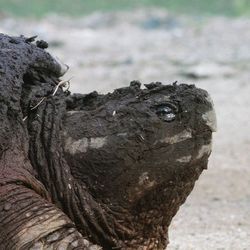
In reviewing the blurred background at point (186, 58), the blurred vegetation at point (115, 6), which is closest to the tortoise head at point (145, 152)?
the blurred background at point (186, 58)

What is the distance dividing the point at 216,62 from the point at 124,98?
9266 mm

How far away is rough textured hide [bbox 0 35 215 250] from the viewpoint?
3.03 meters

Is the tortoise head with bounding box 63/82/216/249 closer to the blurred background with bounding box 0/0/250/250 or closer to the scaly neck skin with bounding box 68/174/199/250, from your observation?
the scaly neck skin with bounding box 68/174/199/250

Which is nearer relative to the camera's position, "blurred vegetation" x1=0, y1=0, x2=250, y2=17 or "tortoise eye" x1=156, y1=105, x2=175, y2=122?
"tortoise eye" x1=156, y1=105, x2=175, y2=122

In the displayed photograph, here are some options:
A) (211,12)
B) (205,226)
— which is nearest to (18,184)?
(205,226)

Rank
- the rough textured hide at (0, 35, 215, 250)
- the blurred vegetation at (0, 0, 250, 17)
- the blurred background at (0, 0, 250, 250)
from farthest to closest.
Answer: the blurred vegetation at (0, 0, 250, 17) < the blurred background at (0, 0, 250, 250) < the rough textured hide at (0, 35, 215, 250)

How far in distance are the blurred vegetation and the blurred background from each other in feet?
0.09

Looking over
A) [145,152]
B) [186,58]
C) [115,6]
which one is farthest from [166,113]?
[115,6]

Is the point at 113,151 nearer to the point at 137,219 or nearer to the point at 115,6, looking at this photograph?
the point at 137,219

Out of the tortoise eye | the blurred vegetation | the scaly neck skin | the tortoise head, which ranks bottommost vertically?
the scaly neck skin

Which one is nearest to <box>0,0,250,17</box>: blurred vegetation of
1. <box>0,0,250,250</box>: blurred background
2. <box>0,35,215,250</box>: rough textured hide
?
<box>0,0,250,250</box>: blurred background

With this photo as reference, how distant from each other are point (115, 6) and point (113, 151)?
2229cm

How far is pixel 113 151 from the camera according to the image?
3092 mm

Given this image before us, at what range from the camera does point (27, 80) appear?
3.24 metres
